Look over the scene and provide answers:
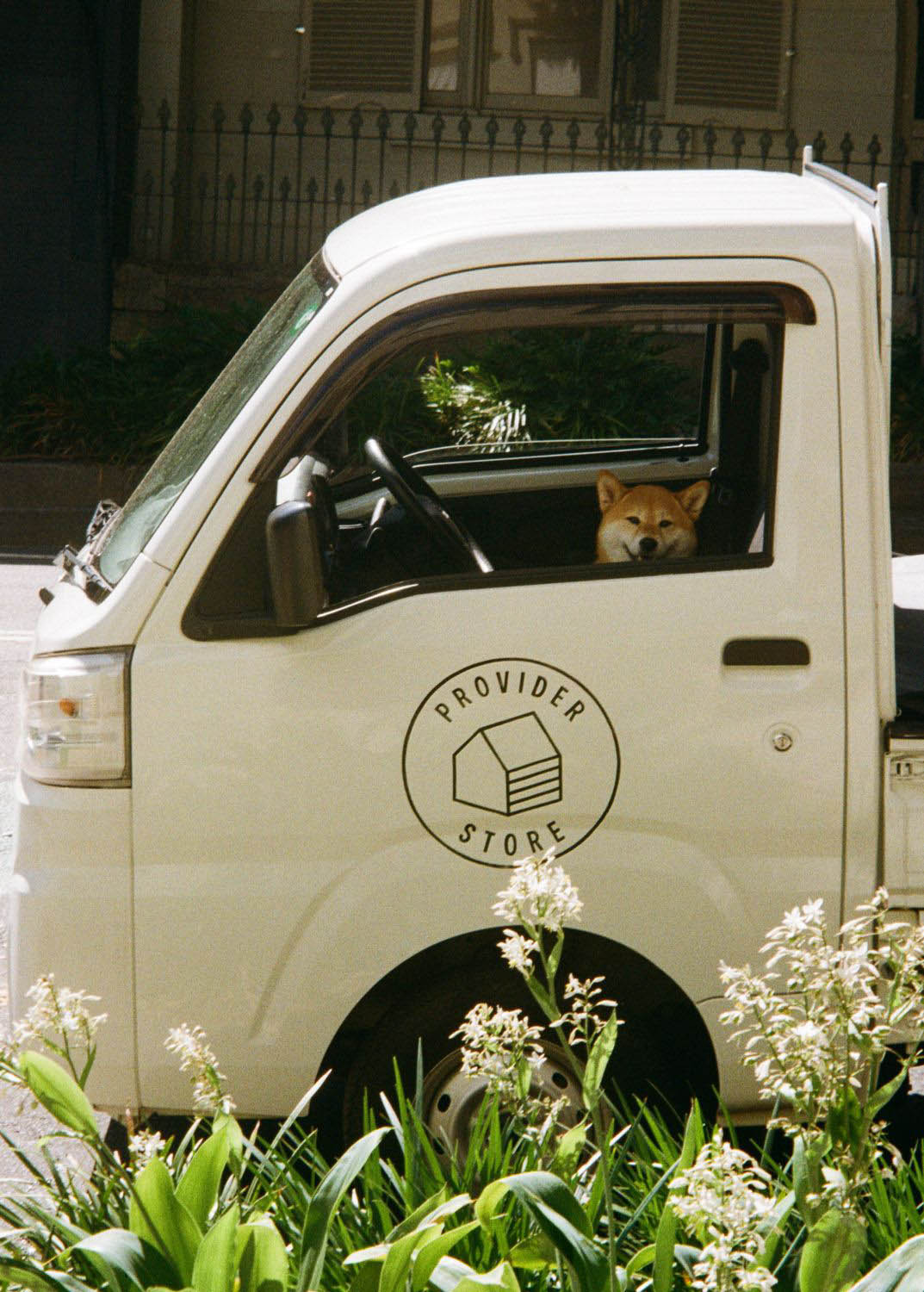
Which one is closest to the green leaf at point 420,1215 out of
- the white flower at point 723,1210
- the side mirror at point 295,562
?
the white flower at point 723,1210

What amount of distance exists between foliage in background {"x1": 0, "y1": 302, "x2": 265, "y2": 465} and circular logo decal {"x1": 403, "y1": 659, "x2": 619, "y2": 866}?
29.0 feet

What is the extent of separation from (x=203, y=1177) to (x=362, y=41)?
1486cm

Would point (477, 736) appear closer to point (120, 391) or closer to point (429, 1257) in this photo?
point (429, 1257)

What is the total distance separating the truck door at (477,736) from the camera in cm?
315

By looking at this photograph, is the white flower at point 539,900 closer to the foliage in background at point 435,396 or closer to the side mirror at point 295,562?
the side mirror at point 295,562

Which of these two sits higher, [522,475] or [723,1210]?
[522,475]

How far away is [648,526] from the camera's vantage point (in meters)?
3.80

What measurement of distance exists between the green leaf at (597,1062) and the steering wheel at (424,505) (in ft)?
4.97

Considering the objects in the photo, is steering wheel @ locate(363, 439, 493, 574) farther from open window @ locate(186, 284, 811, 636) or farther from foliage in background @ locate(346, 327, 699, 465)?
foliage in background @ locate(346, 327, 699, 465)

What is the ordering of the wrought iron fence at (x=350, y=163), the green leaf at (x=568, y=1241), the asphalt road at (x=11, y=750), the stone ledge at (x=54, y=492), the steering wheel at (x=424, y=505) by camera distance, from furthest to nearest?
the wrought iron fence at (x=350, y=163) < the stone ledge at (x=54, y=492) < the asphalt road at (x=11, y=750) < the steering wheel at (x=424, y=505) < the green leaf at (x=568, y=1241)

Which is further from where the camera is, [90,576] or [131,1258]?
[90,576]

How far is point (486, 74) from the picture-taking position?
15.8 meters

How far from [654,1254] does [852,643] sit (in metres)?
1.45

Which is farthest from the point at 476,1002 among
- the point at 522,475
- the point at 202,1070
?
the point at 522,475
